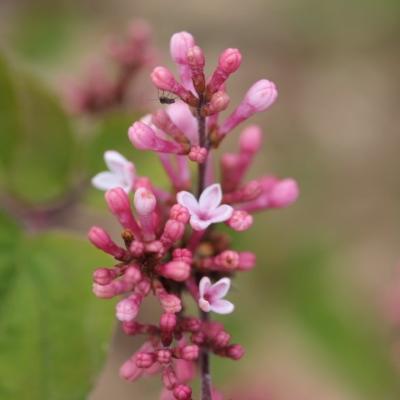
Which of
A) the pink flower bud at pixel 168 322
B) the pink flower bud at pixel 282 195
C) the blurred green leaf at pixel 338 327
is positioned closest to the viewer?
the pink flower bud at pixel 168 322

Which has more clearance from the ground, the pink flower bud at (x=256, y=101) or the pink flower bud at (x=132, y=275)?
the pink flower bud at (x=256, y=101)

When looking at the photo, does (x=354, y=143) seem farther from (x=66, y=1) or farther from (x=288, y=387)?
(x=66, y=1)

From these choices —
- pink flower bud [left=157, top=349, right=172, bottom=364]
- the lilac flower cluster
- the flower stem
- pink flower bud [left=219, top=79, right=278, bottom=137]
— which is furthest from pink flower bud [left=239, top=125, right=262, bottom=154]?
pink flower bud [left=157, top=349, right=172, bottom=364]

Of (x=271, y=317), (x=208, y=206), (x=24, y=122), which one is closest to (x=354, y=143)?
(x=271, y=317)

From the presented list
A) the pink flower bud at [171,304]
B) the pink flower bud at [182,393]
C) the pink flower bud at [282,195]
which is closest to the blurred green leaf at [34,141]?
the pink flower bud at [282,195]

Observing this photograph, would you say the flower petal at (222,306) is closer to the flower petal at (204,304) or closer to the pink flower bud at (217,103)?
the flower petal at (204,304)

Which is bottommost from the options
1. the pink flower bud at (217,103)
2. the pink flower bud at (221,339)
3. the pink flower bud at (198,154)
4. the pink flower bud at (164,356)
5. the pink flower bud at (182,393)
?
the pink flower bud at (182,393)

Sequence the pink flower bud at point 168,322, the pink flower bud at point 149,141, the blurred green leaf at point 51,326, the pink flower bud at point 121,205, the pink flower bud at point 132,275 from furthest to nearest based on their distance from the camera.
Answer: the blurred green leaf at point 51,326
the pink flower bud at point 149,141
the pink flower bud at point 121,205
the pink flower bud at point 168,322
the pink flower bud at point 132,275
